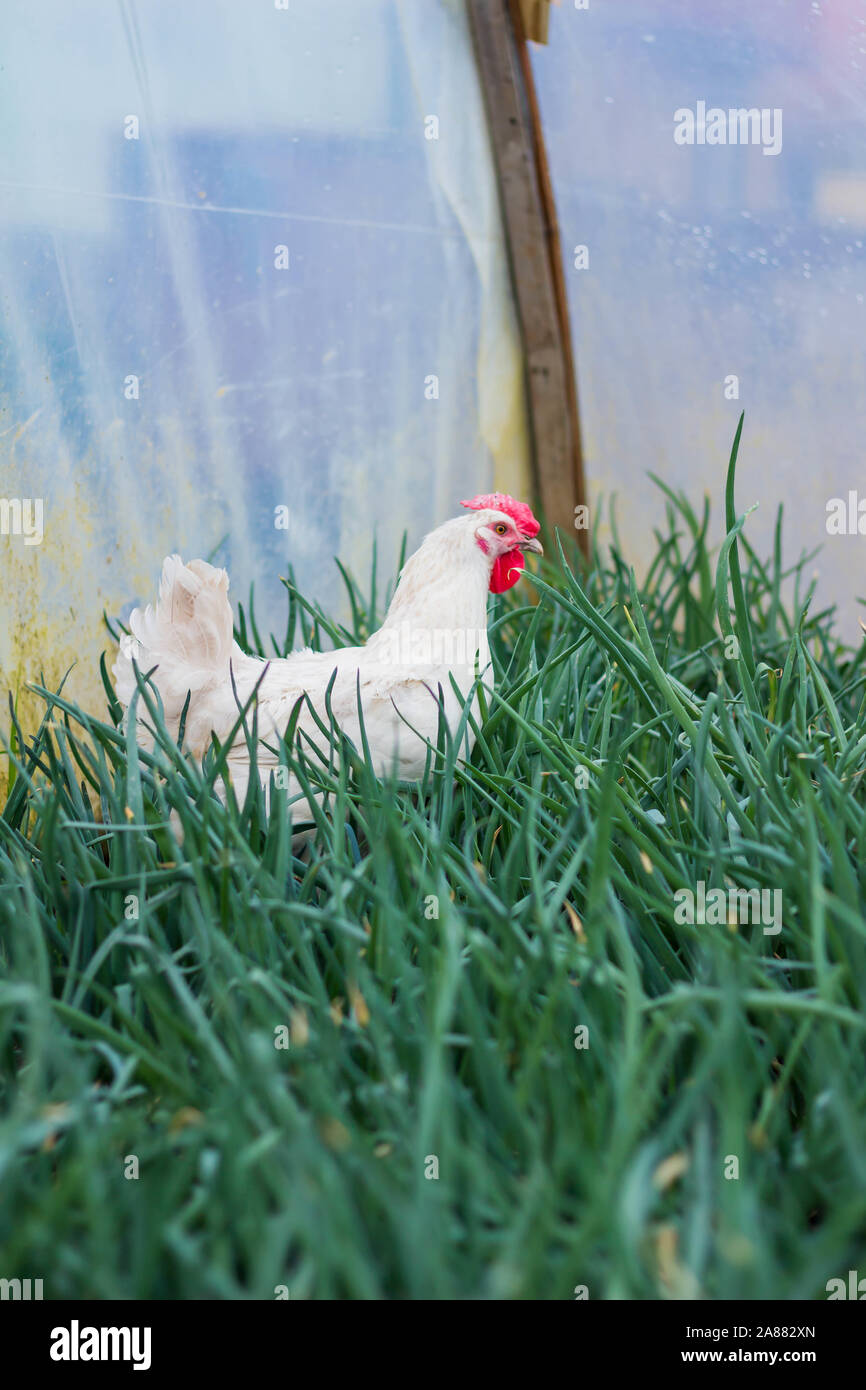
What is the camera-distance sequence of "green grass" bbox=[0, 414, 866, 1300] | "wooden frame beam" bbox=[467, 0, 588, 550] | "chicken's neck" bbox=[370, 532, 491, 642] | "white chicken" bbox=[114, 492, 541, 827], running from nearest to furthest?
"green grass" bbox=[0, 414, 866, 1300], "white chicken" bbox=[114, 492, 541, 827], "chicken's neck" bbox=[370, 532, 491, 642], "wooden frame beam" bbox=[467, 0, 588, 550]

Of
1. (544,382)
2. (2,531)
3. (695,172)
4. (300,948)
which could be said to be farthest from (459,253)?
(300,948)

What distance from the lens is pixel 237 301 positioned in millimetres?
2125

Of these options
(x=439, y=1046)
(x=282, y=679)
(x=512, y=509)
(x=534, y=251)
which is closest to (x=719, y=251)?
(x=534, y=251)

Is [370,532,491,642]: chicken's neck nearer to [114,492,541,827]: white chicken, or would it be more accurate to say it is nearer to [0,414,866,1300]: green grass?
[114,492,541,827]: white chicken

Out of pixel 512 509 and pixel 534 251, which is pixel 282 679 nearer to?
pixel 512 509

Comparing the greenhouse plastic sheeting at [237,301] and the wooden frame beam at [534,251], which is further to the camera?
the wooden frame beam at [534,251]

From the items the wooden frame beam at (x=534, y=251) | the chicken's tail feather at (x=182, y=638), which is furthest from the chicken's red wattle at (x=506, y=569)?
Result: the wooden frame beam at (x=534, y=251)

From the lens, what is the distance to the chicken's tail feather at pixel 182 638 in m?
→ 1.40

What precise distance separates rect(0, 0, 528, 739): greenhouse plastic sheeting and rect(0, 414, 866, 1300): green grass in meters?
0.71

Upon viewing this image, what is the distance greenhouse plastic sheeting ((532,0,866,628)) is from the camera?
7.86 feet

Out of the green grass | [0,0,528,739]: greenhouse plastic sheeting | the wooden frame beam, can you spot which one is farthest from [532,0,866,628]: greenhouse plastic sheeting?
the green grass

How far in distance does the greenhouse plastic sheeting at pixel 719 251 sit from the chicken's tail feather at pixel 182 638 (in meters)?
1.65

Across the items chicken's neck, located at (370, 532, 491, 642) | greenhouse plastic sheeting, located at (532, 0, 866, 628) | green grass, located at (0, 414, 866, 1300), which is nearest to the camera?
green grass, located at (0, 414, 866, 1300)

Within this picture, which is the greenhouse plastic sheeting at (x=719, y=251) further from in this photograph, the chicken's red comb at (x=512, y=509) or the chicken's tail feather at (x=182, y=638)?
the chicken's tail feather at (x=182, y=638)
